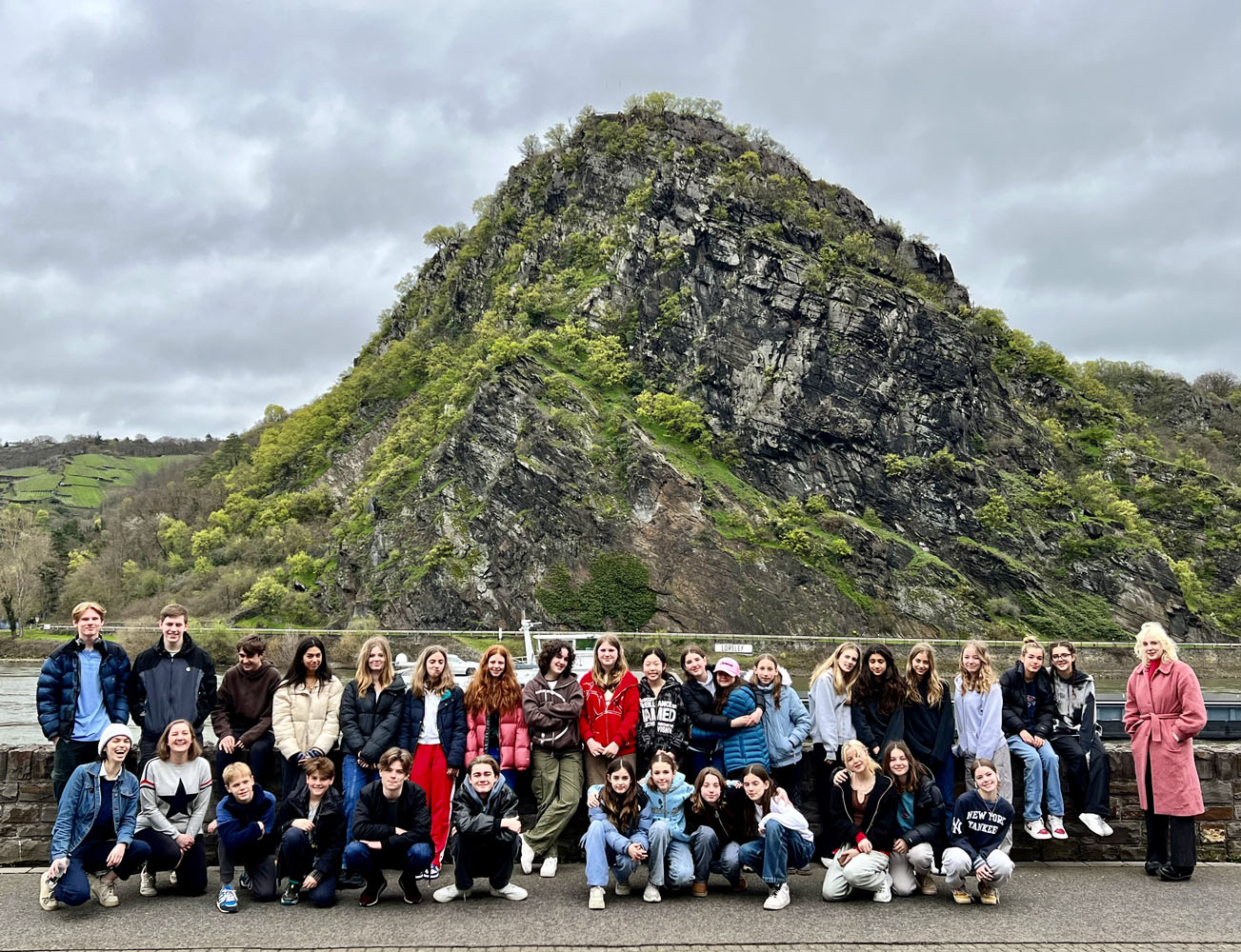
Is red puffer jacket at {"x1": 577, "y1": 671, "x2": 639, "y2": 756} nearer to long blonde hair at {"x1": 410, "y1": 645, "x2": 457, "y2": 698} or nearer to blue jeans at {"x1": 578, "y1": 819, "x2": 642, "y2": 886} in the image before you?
blue jeans at {"x1": 578, "y1": 819, "x2": 642, "y2": 886}

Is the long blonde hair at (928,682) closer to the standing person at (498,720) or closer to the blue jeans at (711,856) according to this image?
the blue jeans at (711,856)

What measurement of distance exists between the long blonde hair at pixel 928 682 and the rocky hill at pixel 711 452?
51371 mm

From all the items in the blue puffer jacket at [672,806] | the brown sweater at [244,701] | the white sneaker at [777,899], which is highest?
the brown sweater at [244,701]

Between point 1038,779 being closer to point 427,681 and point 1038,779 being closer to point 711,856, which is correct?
point 711,856

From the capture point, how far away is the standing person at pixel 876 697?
830 cm

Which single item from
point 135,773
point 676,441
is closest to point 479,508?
point 676,441

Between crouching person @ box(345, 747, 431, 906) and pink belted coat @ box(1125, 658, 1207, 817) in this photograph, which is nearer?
crouching person @ box(345, 747, 431, 906)

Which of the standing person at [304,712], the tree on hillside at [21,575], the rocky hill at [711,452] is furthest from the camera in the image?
the tree on hillside at [21,575]

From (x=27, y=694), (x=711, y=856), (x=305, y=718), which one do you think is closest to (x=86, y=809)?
(x=305, y=718)

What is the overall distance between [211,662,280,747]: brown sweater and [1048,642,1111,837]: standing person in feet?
26.3

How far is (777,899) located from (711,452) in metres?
64.3

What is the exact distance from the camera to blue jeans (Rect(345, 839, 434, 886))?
7.03 meters

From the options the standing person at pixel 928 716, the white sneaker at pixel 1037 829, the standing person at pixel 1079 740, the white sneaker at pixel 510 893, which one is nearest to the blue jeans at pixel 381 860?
the white sneaker at pixel 510 893

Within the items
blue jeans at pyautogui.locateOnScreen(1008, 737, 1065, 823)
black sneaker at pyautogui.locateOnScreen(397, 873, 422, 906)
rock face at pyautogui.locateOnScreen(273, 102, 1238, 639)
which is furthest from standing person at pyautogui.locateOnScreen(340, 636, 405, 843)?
rock face at pyautogui.locateOnScreen(273, 102, 1238, 639)
